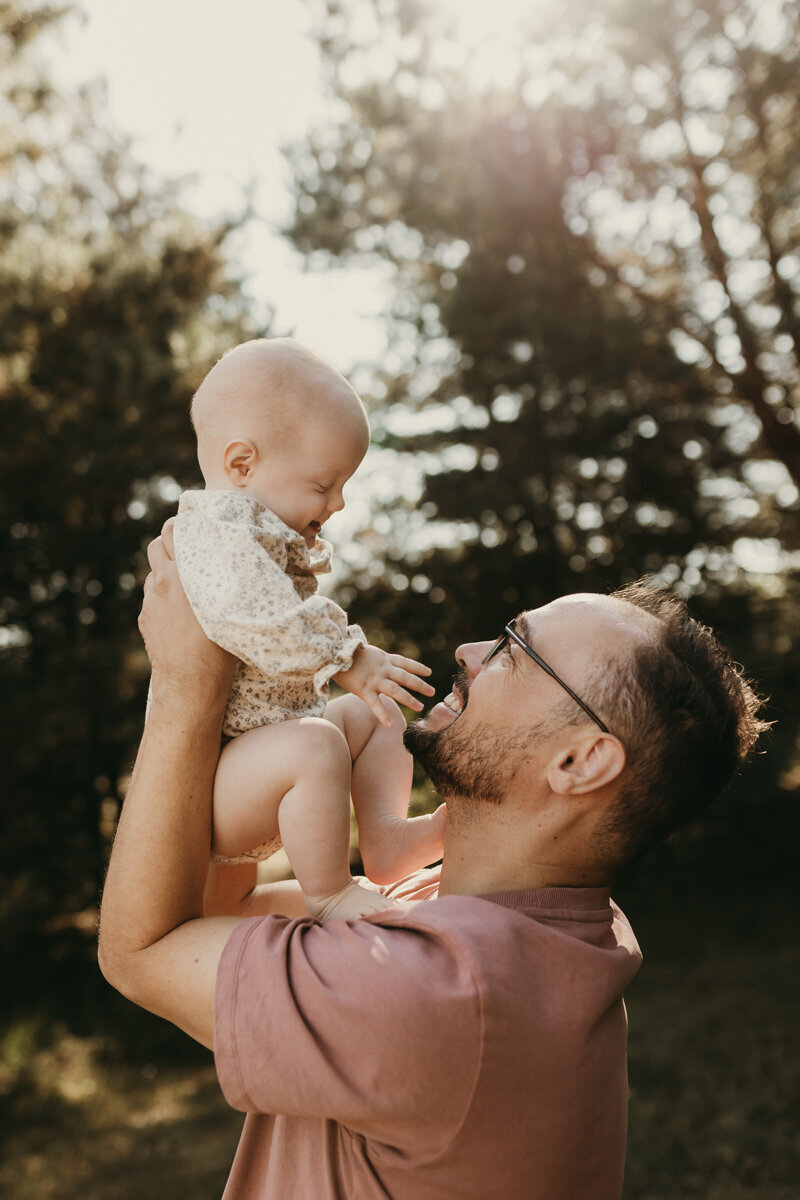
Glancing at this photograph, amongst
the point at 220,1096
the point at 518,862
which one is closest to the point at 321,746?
the point at 518,862

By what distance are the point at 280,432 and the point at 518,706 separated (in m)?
0.68

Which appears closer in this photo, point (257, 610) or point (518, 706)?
point (257, 610)

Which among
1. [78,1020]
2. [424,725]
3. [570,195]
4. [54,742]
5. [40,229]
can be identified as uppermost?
[570,195]

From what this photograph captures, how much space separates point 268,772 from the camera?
166cm

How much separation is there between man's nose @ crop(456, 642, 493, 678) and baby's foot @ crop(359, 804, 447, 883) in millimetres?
279

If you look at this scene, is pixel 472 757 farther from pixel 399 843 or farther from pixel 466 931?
pixel 466 931

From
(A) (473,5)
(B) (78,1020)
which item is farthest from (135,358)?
(B) (78,1020)

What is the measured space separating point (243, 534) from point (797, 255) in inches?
378

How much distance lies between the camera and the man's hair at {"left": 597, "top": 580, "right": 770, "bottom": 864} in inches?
68.7

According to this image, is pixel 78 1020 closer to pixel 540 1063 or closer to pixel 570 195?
pixel 540 1063

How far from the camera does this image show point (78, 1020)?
8.19 m

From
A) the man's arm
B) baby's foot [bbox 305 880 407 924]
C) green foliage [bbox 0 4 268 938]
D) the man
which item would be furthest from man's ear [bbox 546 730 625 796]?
green foliage [bbox 0 4 268 938]

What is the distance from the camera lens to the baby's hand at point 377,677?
165cm

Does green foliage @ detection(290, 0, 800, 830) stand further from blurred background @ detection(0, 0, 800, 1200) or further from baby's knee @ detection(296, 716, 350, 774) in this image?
baby's knee @ detection(296, 716, 350, 774)
